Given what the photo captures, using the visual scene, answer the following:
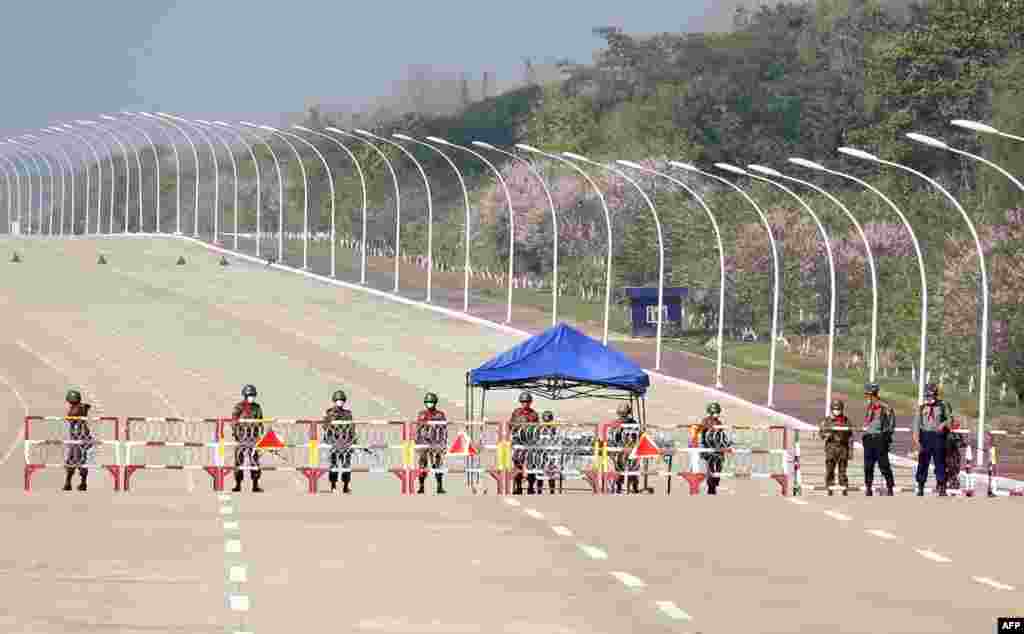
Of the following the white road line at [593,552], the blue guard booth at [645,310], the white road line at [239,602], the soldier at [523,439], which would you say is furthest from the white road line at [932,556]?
the blue guard booth at [645,310]

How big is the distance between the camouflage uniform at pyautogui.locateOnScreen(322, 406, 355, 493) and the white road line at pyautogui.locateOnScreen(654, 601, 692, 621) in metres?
20.6

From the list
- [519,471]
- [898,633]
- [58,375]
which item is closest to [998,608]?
[898,633]

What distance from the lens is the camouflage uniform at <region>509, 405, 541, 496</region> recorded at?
44500 millimetres

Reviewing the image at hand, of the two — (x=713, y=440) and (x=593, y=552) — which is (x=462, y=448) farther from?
(x=593, y=552)

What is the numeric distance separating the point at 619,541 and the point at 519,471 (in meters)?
13.2

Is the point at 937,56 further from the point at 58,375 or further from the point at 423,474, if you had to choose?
the point at 423,474

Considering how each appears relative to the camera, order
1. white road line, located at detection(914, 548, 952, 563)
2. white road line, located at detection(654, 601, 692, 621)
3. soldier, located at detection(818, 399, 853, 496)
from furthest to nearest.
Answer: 1. soldier, located at detection(818, 399, 853, 496)
2. white road line, located at detection(914, 548, 952, 563)
3. white road line, located at detection(654, 601, 692, 621)

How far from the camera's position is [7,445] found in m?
63.1

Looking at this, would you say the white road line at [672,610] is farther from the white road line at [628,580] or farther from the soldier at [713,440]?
the soldier at [713,440]

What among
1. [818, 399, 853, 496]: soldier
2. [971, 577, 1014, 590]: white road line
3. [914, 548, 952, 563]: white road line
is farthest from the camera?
[818, 399, 853, 496]: soldier

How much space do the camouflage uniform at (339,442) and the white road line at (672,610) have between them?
2061 cm

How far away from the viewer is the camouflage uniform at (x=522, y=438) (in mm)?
44500

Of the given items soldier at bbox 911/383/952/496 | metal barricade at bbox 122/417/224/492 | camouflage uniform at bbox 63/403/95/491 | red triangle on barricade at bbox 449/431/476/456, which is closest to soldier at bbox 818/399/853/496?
soldier at bbox 911/383/952/496

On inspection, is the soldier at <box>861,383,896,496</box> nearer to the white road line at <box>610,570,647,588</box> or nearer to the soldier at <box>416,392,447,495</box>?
the soldier at <box>416,392,447,495</box>
